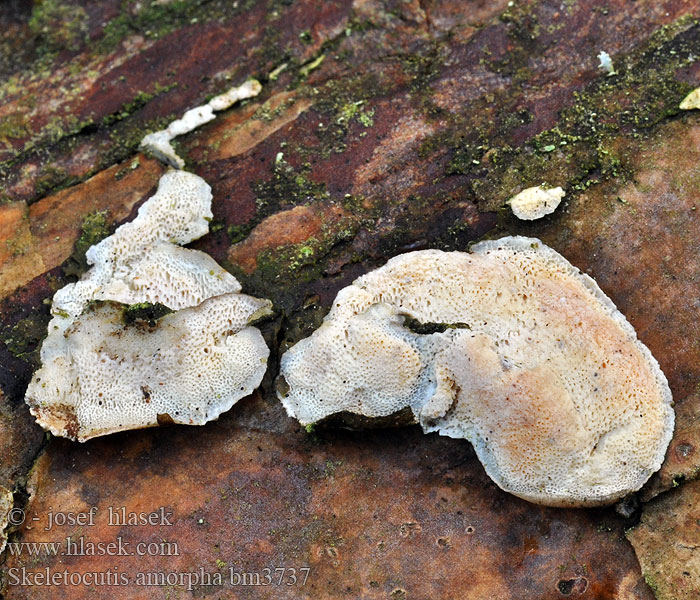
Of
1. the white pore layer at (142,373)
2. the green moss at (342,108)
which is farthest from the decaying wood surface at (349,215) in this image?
the white pore layer at (142,373)

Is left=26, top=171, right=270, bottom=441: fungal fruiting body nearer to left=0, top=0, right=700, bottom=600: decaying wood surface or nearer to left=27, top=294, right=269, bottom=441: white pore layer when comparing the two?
left=27, top=294, right=269, bottom=441: white pore layer

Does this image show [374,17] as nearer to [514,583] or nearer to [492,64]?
[492,64]

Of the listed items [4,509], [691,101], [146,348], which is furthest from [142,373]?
[691,101]

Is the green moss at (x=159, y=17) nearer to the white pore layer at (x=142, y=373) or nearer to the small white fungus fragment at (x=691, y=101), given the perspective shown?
the white pore layer at (x=142, y=373)

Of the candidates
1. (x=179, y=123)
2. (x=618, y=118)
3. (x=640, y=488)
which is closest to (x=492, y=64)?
(x=618, y=118)

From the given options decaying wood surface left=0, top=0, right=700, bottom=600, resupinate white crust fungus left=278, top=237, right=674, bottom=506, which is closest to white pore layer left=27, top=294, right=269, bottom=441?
decaying wood surface left=0, top=0, right=700, bottom=600

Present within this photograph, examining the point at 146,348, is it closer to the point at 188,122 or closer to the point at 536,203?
the point at 188,122
